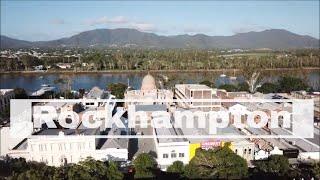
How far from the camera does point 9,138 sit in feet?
38.3

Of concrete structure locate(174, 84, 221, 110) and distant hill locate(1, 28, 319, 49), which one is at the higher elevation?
distant hill locate(1, 28, 319, 49)

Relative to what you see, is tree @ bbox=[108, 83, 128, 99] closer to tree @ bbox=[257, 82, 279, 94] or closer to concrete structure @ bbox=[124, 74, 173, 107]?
concrete structure @ bbox=[124, 74, 173, 107]

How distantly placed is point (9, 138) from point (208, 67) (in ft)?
96.8

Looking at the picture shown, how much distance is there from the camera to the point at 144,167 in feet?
29.8

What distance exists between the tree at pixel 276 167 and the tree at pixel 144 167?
2.56 metres

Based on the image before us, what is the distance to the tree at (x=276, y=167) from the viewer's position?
9.16 meters

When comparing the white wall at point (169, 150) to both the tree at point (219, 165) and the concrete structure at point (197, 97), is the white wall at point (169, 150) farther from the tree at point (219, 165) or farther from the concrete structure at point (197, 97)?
the concrete structure at point (197, 97)

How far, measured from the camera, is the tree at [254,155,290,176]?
360 inches

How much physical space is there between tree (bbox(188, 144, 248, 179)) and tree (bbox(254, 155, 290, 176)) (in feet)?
2.75

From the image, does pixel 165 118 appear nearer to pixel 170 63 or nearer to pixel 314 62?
pixel 170 63

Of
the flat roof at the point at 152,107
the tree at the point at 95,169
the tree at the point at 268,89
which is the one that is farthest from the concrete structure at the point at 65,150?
the tree at the point at 268,89

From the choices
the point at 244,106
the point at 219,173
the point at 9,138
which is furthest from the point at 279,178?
the point at 9,138

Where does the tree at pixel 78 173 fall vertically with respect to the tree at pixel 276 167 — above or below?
above

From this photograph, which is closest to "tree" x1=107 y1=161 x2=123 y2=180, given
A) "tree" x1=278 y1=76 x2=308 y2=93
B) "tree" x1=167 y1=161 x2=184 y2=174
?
"tree" x1=167 y1=161 x2=184 y2=174
